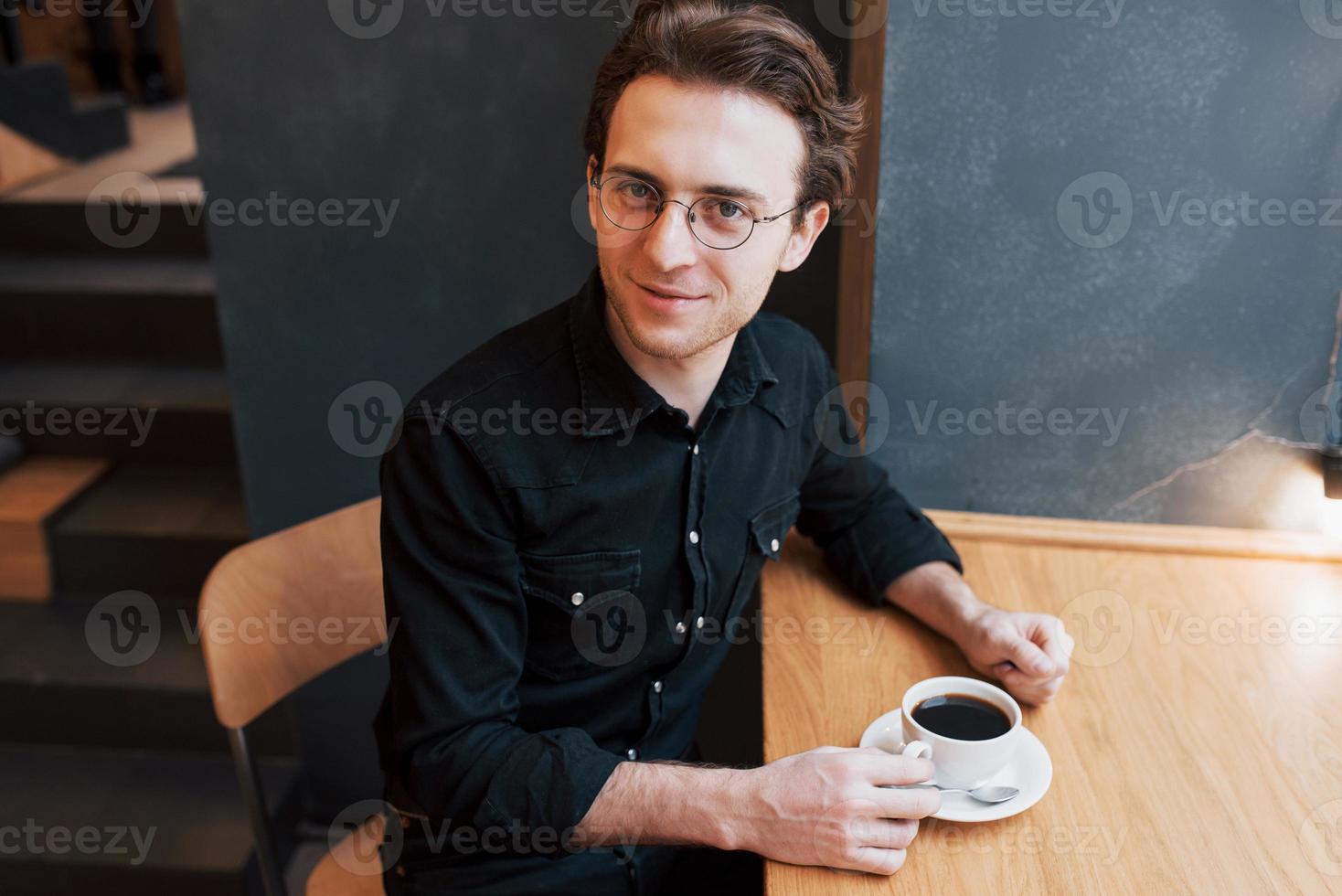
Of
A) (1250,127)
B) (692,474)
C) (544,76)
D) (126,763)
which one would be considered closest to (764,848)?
(692,474)

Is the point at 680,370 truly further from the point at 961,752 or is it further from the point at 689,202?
the point at 961,752

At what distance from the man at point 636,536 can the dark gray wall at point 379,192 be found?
0.55 meters

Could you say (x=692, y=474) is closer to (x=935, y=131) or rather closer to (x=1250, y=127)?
(x=935, y=131)

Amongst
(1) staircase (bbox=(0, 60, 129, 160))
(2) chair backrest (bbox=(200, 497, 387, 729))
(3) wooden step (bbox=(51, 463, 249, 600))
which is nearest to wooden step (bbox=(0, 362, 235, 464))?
(3) wooden step (bbox=(51, 463, 249, 600))

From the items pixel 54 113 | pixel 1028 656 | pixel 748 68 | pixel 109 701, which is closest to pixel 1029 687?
pixel 1028 656

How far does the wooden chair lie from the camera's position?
1.40 meters

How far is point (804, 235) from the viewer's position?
1.35 meters

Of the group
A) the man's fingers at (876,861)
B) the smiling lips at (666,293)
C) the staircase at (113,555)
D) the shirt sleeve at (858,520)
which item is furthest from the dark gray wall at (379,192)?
the man's fingers at (876,861)

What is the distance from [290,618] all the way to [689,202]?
761mm

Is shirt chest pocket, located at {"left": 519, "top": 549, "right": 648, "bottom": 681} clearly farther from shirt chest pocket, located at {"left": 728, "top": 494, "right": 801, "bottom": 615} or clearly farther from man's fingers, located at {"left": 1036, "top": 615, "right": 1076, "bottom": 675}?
man's fingers, located at {"left": 1036, "top": 615, "right": 1076, "bottom": 675}

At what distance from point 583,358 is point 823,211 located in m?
0.35

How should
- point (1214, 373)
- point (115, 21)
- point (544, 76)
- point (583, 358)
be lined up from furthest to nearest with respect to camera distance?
point (115, 21) → point (544, 76) → point (1214, 373) → point (583, 358)

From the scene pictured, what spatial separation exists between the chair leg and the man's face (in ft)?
2.47

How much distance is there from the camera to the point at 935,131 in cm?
148
